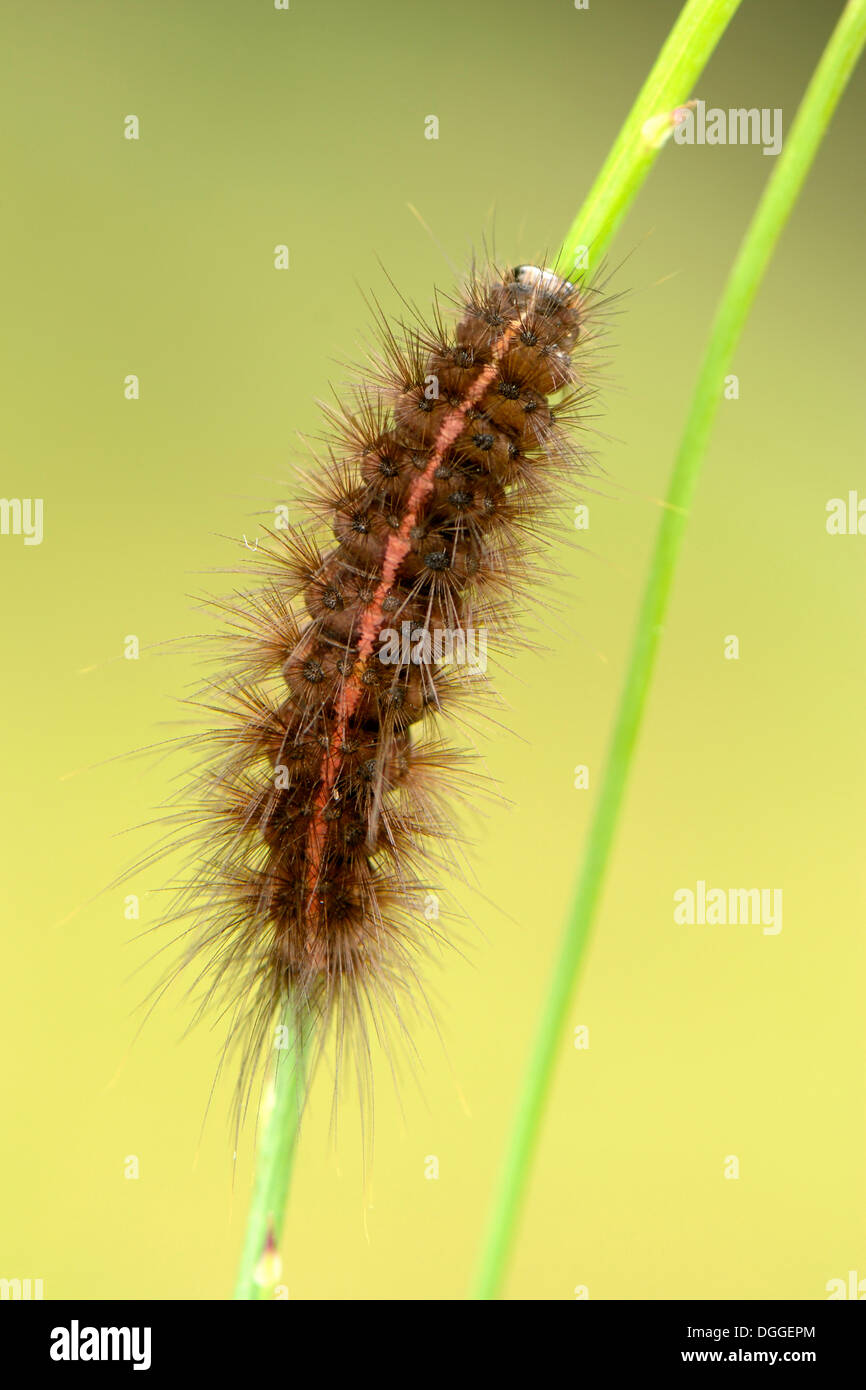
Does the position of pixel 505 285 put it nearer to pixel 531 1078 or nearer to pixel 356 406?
pixel 356 406

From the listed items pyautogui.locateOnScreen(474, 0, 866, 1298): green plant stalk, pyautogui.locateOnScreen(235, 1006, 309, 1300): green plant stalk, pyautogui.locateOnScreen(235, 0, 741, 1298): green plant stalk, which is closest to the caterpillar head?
pyautogui.locateOnScreen(235, 0, 741, 1298): green plant stalk

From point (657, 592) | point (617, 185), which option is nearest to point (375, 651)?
point (657, 592)

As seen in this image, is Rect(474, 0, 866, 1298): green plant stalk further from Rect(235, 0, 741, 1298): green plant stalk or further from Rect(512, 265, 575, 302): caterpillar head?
Rect(512, 265, 575, 302): caterpillar head

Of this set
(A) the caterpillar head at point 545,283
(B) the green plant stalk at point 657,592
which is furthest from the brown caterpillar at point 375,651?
(B) the green plant stalk at point 657,592

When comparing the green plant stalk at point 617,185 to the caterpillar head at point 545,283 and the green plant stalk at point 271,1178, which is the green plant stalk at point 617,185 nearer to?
the green plant stalk at point 271,1178

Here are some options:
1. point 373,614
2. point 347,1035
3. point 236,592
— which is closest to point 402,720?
point 373,614

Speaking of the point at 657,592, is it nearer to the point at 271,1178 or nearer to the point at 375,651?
the point at 375,651

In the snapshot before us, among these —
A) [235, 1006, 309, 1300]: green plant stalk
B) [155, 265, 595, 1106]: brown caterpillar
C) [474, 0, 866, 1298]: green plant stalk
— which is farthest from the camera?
[155, 265, 595, 1106]: brown caterpillar

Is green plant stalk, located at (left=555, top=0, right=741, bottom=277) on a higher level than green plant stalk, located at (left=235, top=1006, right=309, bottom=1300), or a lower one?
higher

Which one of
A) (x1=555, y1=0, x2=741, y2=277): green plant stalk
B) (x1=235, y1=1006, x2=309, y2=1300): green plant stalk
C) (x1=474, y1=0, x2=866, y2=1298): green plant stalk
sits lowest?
(x1=235, y1=1006, x2=309, y2=1300): green plant stalk
